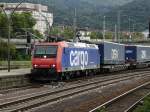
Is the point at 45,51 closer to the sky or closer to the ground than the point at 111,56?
closer to the sky

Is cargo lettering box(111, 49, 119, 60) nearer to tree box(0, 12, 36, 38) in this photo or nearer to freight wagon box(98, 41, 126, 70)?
freight wagon box(98, 41, 126, 70)

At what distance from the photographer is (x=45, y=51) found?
3616 cm

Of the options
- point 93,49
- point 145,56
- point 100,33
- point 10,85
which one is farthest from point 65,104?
point 100,33

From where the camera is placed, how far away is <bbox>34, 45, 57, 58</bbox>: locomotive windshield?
35.8 meters

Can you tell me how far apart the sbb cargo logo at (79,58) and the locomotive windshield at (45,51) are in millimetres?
2799

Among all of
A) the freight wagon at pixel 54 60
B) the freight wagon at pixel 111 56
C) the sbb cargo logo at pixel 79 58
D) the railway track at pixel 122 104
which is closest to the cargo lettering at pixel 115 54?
the freight wagon at pixel 111 56

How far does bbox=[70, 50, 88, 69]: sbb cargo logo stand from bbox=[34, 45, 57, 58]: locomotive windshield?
2.80 metres

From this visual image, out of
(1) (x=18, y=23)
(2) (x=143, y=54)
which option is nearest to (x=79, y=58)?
(2) (x=143, y=54)

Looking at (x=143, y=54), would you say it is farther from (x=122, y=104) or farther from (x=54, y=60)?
(x=122, y=104)

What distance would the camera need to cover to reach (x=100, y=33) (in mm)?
176500

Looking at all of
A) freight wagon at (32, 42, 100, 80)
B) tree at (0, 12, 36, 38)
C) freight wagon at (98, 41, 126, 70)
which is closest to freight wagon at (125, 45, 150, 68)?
freight wagon at (98, 41, 126, 70)

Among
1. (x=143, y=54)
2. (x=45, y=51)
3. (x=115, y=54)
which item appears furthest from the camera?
(x=143, y=54)

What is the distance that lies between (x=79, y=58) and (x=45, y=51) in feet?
18.3

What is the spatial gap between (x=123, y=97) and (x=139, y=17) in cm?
15271
